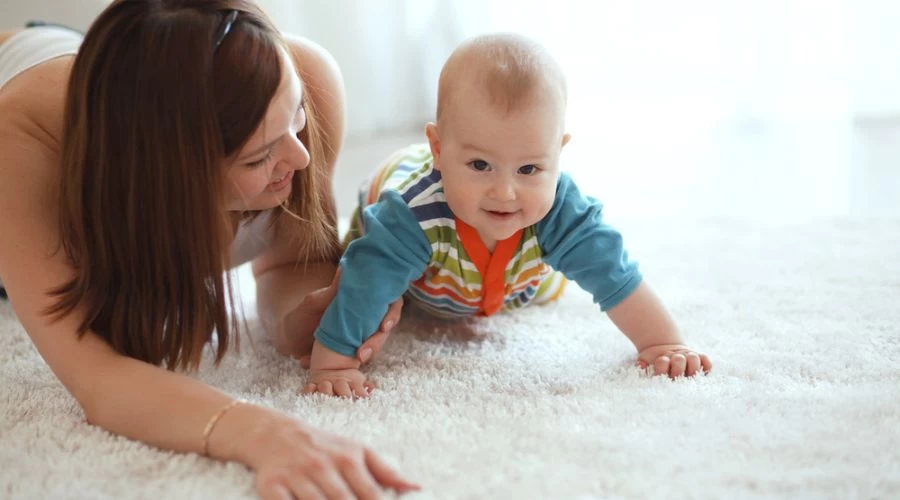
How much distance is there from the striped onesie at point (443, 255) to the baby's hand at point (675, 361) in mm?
83

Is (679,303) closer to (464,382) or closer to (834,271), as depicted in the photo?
(834,271)

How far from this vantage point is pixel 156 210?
3.27 ft

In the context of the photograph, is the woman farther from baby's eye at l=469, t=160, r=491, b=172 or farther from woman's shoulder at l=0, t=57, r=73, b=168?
baby's eye at l=469, t=160, r=491, b=172

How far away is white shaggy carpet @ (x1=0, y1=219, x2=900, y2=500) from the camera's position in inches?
35.1

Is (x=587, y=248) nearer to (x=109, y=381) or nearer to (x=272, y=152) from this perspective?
(x=272, y=152)

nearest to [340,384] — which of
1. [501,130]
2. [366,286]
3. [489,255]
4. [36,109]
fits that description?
[366,286]

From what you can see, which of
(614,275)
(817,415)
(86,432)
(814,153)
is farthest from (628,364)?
(814,153)

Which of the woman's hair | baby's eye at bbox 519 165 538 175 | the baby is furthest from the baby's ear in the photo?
the woman's hair

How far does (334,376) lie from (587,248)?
1.17 ft

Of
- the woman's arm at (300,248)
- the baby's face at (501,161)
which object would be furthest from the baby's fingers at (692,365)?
the woman's arm at (300,248)

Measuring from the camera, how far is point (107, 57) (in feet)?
3.14

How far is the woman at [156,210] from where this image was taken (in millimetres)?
940

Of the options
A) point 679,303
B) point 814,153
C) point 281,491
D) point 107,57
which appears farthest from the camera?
point 814,153

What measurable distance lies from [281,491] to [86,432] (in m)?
0.29
